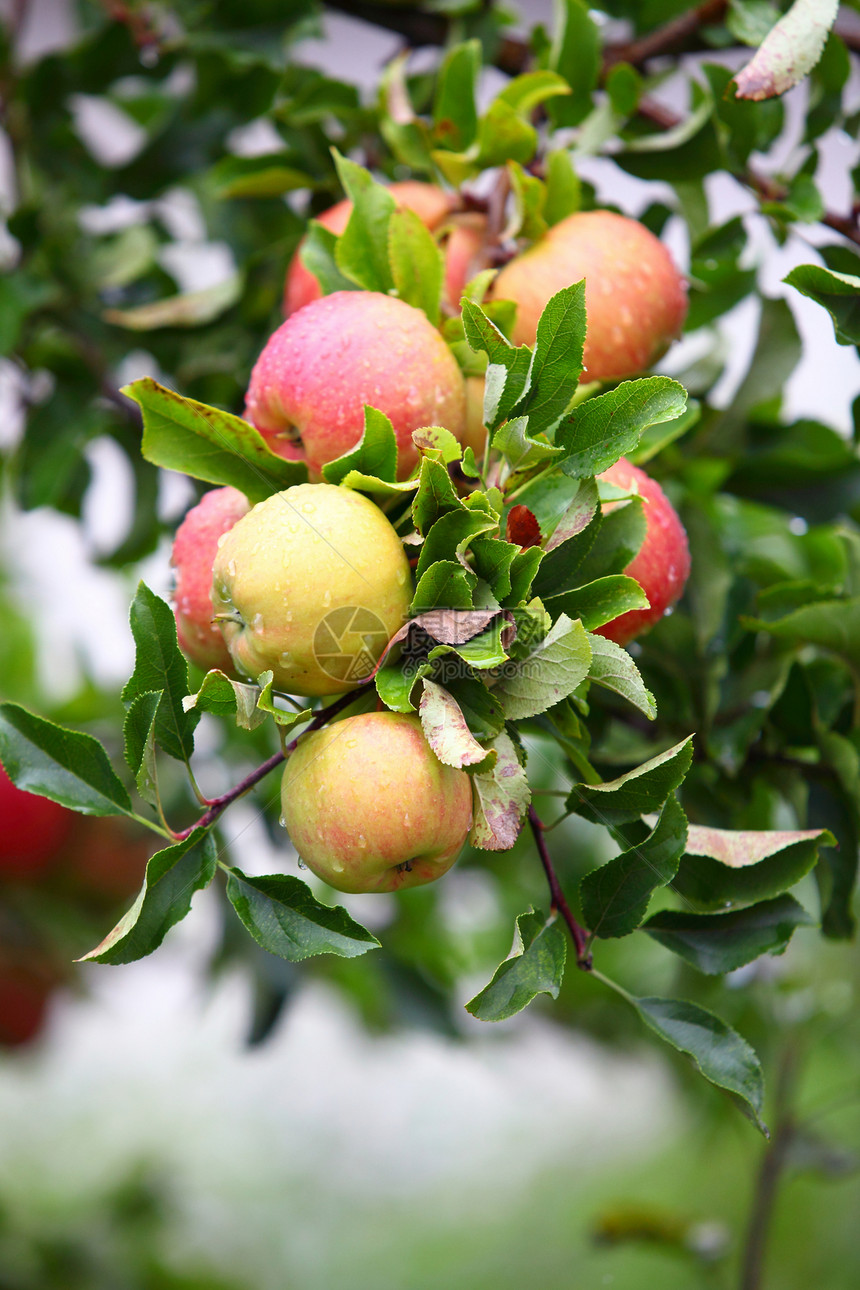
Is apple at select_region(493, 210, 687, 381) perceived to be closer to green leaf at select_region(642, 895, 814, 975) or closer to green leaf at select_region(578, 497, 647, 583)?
green leaf at select_region(578, 497, 647, 583)

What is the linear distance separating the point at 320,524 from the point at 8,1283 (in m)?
1.08

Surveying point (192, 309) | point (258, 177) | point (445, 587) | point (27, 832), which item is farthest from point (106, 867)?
point (445, 587)

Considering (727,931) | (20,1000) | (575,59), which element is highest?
(575,59)

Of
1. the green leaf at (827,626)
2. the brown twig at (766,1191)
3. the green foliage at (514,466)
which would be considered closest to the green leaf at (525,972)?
the green foliage at (514,466)

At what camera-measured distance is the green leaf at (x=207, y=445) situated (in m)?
0.38

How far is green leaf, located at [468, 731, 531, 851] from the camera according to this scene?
354 mm

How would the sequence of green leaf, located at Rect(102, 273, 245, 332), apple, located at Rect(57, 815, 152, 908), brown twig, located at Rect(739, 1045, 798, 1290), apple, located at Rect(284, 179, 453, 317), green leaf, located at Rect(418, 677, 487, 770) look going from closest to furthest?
1. green leaf, located at Rect(418, 677, 487, 770)
2. apple, located at Rect(284, 179, 453, 317)
3. green leaf, located at Rect(102, 273, 245, 332)
4. brown twig, located at Rect(739, 1045, 798, 1290)
5. apple, located at Rect(57, 815, 152, 908)

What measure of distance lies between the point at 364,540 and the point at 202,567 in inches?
3.8

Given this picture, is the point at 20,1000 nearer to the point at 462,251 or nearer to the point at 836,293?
the point at 462,251

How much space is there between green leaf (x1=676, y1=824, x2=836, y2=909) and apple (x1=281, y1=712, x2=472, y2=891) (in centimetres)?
11

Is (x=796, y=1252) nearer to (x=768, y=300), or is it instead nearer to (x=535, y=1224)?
(x=535, y=1224)

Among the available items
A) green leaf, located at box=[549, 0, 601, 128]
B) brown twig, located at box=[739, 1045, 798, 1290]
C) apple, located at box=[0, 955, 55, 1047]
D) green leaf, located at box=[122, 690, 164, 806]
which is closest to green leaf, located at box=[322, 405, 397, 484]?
green leaf, located at box=[122, 690, 164, 806]

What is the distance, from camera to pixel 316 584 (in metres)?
0.34

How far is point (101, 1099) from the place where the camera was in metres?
1.46
